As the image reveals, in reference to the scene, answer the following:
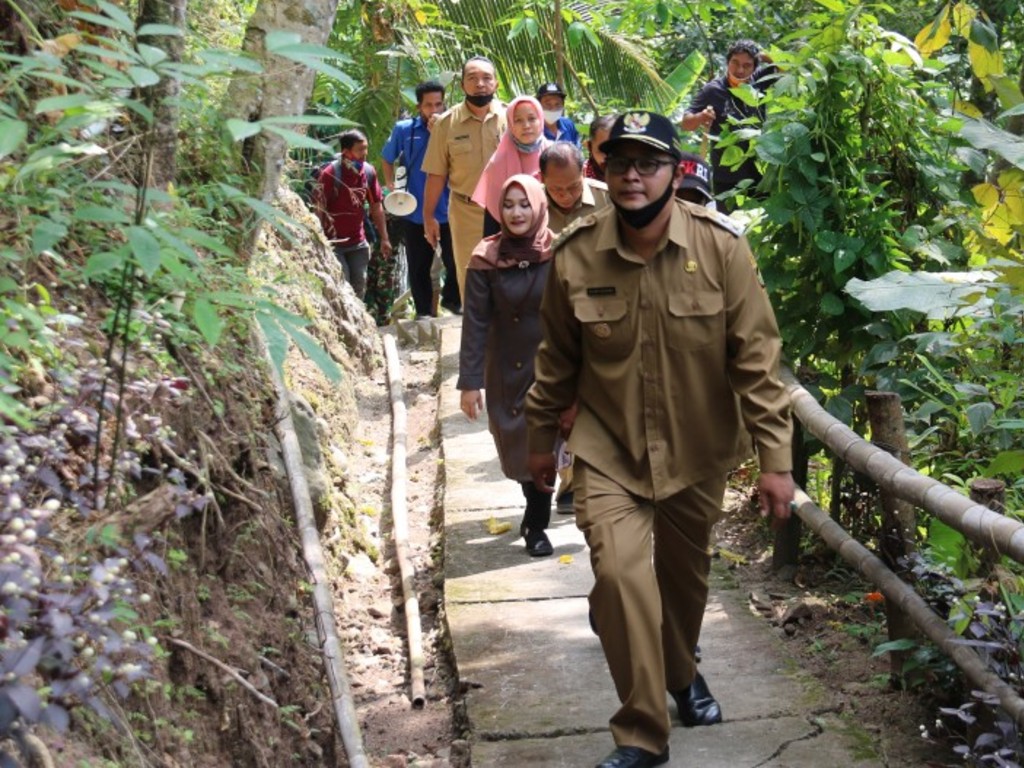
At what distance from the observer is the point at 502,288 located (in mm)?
6863

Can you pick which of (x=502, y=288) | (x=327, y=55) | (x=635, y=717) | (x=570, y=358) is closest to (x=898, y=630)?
(x=635, y=717)

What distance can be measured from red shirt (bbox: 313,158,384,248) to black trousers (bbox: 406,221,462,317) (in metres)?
0.67

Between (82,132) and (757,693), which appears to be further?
(757,693)

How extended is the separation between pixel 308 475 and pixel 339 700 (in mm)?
1904

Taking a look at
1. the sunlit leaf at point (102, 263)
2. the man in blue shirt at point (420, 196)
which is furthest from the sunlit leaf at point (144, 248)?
the man in blue shirt at point (420, 196)

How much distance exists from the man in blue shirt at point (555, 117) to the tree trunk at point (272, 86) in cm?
474

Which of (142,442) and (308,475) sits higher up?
(142,442)

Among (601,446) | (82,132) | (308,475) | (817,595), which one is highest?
(82,132)

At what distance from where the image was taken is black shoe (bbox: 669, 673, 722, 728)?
5.14 metres

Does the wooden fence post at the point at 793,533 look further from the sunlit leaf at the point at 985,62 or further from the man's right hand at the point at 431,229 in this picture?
the man's right hand at the point at 431,229

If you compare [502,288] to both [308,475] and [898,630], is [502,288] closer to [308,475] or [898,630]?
[308,475]

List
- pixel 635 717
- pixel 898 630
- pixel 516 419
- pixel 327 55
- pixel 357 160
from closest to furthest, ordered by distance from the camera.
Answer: pixel 327 55, pixel 635 717, pixel 898 630, pixel 516 419, pixel 357 160

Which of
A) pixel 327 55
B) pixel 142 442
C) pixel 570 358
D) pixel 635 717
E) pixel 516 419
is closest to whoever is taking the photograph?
pixel 327 55

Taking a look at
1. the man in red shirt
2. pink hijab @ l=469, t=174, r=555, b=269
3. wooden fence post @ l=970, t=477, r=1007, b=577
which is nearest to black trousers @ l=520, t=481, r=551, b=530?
pink hijab @ l=469, t=174, r=555, b=269
